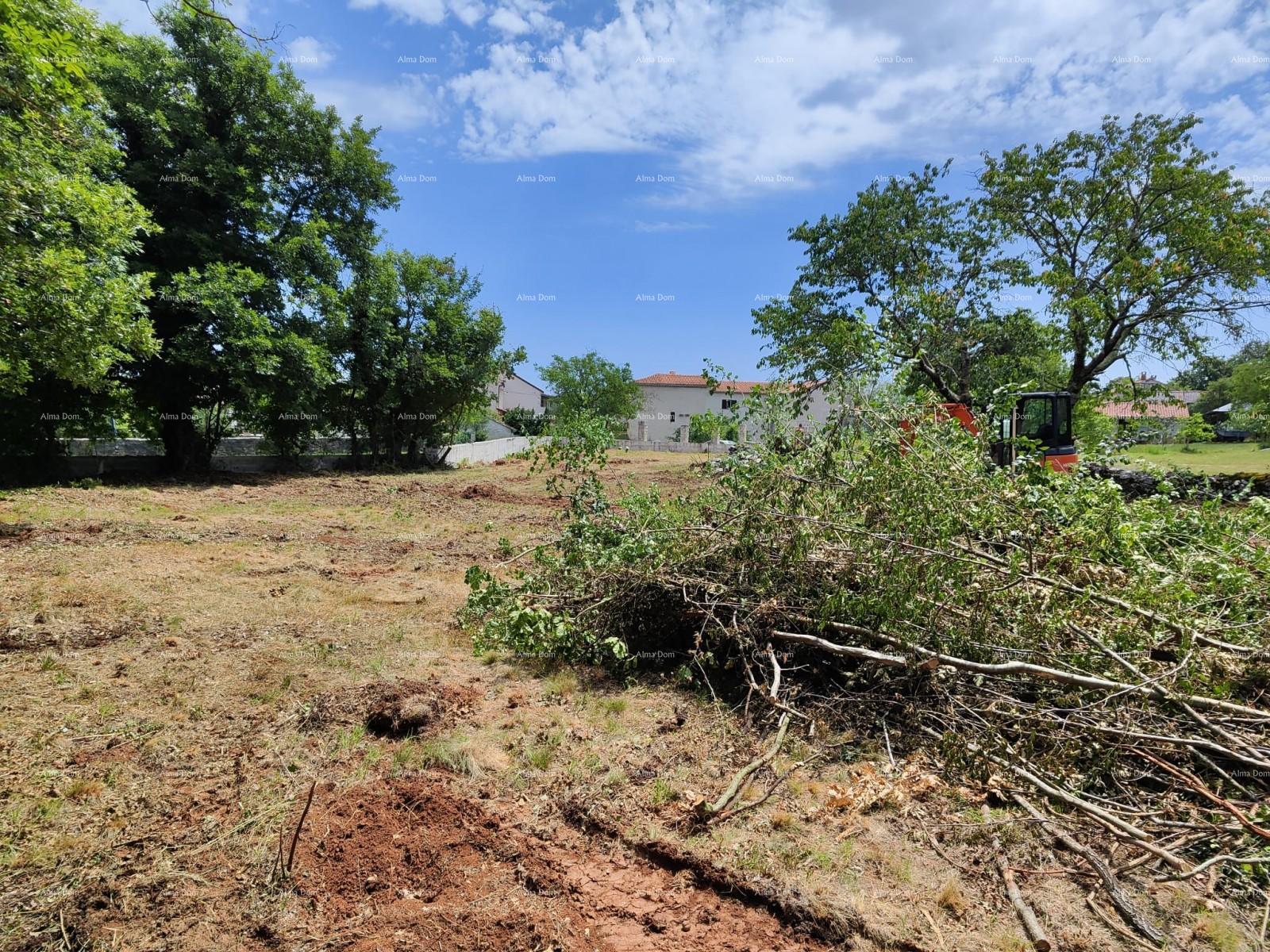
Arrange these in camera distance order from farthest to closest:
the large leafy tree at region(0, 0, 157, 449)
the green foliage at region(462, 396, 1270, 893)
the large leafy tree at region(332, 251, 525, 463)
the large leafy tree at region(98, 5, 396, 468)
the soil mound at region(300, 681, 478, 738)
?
the large leafy tree at region(332, 251, 525, 463), the large leafy tree at region(98, 5, 396, 468), the large leafy tree at region(0, 0, 157, 449), the soil mound at region(300, 681, 478, 738), the green foliage at region(462, 396, 1270, 893)

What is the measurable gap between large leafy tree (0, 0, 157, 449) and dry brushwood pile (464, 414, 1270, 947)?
679cm

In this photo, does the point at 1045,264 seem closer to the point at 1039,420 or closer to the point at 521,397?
the point at 1039,420

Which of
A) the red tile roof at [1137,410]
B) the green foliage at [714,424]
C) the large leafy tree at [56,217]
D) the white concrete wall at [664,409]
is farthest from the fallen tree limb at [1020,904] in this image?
the white concrete wall at [664,409]

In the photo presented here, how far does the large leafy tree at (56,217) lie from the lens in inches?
232

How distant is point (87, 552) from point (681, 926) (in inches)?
326

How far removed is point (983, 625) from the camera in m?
3.32

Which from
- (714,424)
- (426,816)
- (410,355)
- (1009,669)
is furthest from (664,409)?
(426,816)

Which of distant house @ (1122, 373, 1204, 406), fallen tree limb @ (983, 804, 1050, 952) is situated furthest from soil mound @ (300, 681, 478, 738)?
distant house @ (1122, 373, 1204, 406)

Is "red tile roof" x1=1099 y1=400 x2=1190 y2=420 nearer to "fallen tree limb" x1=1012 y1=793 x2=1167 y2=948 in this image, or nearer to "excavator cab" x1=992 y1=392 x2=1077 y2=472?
"excavator cab" x1=992 y1=392 x2=1077 y2=472

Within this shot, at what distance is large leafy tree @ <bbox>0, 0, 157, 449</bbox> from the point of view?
5902mm

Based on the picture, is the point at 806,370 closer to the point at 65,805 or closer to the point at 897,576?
the point at 897,576

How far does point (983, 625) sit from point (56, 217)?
35.2 feet

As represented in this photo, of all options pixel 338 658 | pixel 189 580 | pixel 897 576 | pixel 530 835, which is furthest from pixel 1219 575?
pixel 189 580

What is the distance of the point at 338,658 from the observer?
14.6 feet
